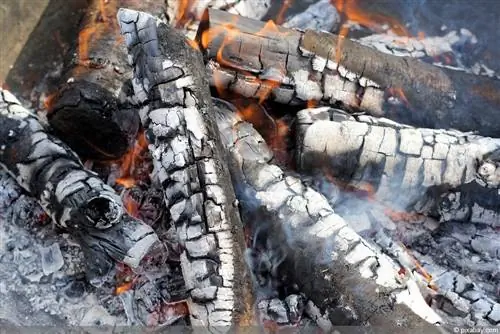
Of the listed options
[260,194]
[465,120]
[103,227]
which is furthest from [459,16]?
[103,227]

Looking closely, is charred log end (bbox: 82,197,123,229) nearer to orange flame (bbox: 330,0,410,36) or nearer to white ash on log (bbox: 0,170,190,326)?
white ash on log (bbox: 0,170,190,326)

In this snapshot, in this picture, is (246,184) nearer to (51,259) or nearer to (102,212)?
(102,212)

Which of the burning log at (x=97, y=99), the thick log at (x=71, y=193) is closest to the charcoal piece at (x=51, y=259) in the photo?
the thick log at (x=71, y=193)

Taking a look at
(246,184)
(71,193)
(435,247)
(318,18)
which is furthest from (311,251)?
(318,18)

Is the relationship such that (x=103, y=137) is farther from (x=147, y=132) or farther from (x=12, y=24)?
(x=12, y=24)

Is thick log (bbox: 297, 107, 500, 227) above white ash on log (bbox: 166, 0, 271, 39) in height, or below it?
below

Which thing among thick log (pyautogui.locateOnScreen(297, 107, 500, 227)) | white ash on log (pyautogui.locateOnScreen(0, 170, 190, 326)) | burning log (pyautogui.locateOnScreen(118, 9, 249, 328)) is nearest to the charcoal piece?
white ash on log (pyautogui.locateOnScreen(0, 170, 190, 326))

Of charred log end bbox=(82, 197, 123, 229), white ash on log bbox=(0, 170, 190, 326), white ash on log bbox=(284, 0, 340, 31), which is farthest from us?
white ash on log bbox=(284, 0, 340, 31)

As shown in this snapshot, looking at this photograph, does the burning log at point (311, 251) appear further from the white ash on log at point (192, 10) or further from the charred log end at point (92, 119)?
the white ash on log at point (192, 10)
